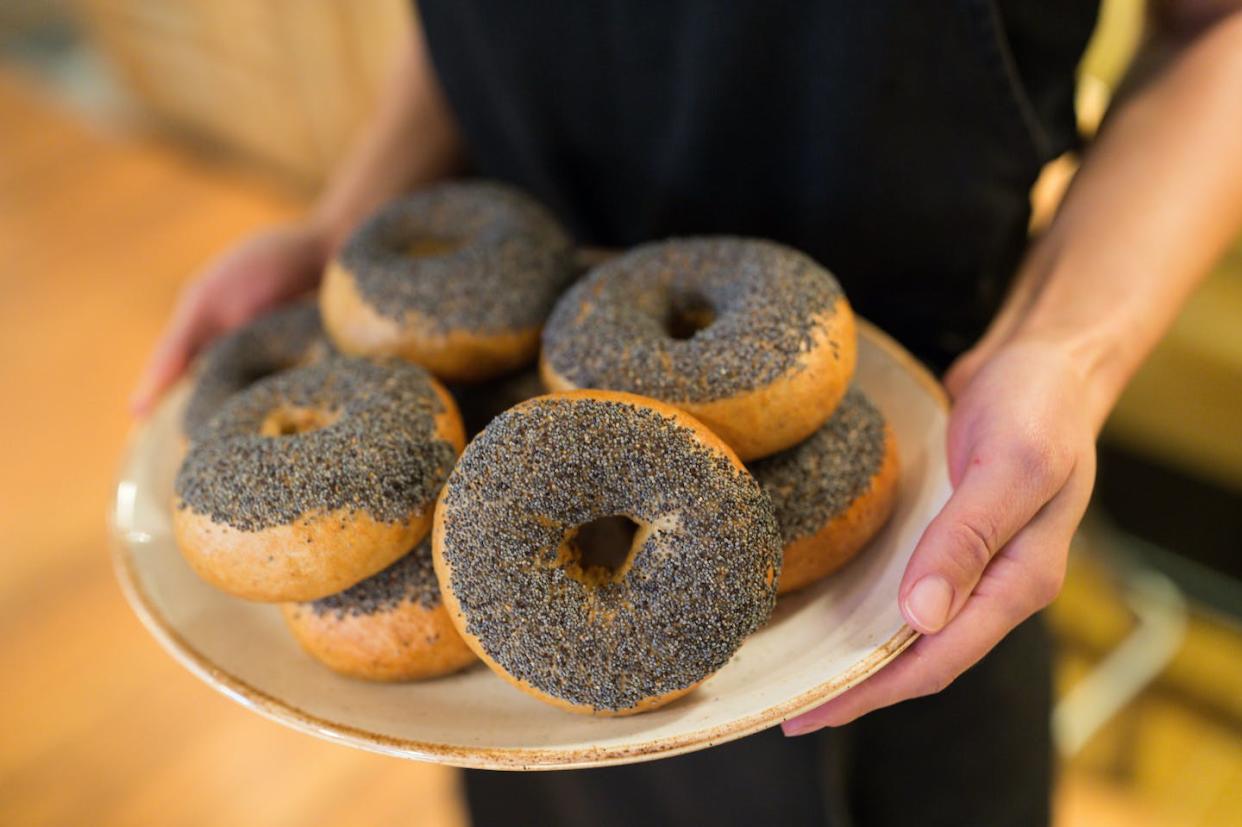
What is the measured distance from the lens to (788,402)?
2.82 ft

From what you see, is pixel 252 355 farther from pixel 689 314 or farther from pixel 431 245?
pixel 689 314

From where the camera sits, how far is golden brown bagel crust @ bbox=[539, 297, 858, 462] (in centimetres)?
85

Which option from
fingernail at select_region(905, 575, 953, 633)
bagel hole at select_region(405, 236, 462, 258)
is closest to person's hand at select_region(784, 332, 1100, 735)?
fingernail at select_region(905, 575, 953, 633)

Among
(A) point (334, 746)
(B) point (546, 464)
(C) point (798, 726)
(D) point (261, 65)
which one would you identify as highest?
(B) point (546, 464)

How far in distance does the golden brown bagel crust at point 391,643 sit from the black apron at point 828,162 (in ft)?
1.57

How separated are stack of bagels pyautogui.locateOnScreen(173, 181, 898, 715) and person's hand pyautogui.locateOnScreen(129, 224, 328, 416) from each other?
0.61 feet

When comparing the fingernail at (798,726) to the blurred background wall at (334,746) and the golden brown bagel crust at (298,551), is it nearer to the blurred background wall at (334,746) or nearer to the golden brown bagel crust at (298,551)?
the golden brown bagel crust at (298,551)

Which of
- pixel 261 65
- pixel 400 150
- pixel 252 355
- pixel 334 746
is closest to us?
pixel 252 355

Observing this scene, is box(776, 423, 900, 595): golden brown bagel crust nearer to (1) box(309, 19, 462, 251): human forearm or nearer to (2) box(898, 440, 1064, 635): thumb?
(2) box(898, 440, 1064, 635): thumb

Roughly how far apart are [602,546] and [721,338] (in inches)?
8.6

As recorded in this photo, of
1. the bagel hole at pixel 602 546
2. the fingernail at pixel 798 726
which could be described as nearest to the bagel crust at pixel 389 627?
the bagel hole at pixel 602 546

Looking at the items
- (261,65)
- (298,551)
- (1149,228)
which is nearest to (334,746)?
(298,551)

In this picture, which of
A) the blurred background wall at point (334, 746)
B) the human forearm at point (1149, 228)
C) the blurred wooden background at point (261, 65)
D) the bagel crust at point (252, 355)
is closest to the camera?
the human forearm at point (1149, 228)

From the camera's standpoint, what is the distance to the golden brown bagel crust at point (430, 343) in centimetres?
98
